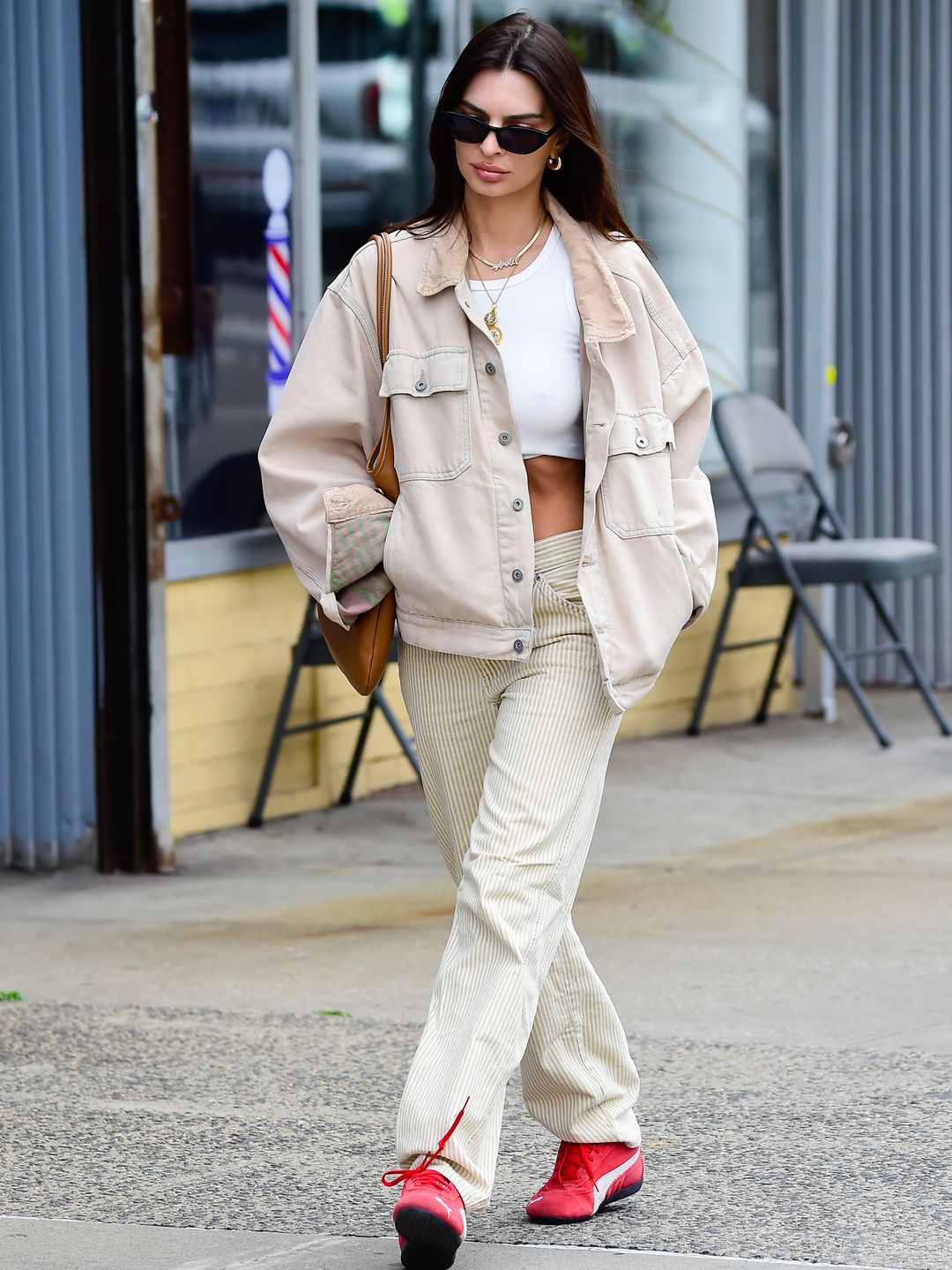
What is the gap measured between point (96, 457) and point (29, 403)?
9.0 inches

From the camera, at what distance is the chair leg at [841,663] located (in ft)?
27.2

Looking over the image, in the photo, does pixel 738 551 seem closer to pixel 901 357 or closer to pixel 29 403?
pixel 901 357

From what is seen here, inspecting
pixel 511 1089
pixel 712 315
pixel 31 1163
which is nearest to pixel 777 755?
pixel 712 315

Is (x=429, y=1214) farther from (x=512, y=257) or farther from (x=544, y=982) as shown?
(x=512, y=257)

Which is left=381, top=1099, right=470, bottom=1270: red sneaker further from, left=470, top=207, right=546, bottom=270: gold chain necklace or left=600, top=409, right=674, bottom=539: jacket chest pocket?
left=470, top=207, right=546, bottom=270: gold chain necklace

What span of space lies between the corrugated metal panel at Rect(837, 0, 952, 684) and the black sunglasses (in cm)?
681

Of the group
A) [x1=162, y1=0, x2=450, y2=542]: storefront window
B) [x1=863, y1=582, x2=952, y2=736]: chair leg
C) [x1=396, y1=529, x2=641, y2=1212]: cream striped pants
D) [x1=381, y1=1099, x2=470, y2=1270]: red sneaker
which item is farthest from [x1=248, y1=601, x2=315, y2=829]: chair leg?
[x1=381, y1=1099, x2=470, y2=1270]: red sneaker

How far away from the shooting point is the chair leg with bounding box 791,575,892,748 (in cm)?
Result: 829

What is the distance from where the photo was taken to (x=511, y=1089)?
4309mm

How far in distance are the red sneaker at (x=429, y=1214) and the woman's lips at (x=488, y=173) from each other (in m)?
1.33

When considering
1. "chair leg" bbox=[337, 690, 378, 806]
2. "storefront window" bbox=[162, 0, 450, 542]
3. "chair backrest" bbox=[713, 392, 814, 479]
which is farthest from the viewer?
"chair backrest" bbox=[713, 392, 814, 479]

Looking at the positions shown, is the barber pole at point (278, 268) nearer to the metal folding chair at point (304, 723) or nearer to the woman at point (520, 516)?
the metal folding chair at point (304, 723)

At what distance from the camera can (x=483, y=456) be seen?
3318mm

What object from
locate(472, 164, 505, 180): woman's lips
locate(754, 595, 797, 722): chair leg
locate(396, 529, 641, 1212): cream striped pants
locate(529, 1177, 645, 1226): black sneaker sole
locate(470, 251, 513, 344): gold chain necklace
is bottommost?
locate(754, 595, 797, 722): chair leg
